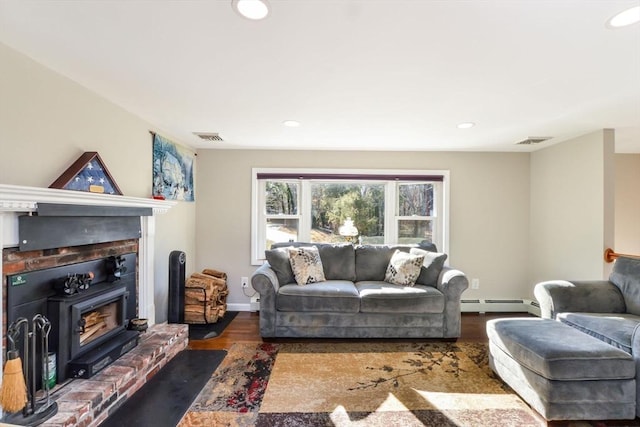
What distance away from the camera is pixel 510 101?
2311 mm

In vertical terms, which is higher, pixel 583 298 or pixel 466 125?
pixel 466 125

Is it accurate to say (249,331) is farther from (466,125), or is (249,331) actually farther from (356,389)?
(466,125)

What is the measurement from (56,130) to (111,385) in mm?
1680

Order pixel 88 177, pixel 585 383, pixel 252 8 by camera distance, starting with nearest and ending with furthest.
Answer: pixel 252 8, pixel 585 383, pixel 88 177

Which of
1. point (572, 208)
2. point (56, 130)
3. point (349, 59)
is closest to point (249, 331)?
point (56, 130)

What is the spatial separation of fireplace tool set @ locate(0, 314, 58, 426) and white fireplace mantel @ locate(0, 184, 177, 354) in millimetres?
145

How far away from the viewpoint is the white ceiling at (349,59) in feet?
4.31

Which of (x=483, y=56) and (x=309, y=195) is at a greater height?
(x=483, y=56)

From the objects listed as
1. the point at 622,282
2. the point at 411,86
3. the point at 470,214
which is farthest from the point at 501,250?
the point at 411,86

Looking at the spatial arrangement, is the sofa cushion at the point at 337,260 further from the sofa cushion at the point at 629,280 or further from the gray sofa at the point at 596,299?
the sofa cushion at the point at 629,280

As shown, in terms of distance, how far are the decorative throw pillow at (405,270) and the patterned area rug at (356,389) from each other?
2.26ft

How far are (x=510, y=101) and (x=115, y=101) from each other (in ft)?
10.5

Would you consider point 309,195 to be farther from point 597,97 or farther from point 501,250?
point 597,97

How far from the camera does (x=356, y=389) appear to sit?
7.27 feet
